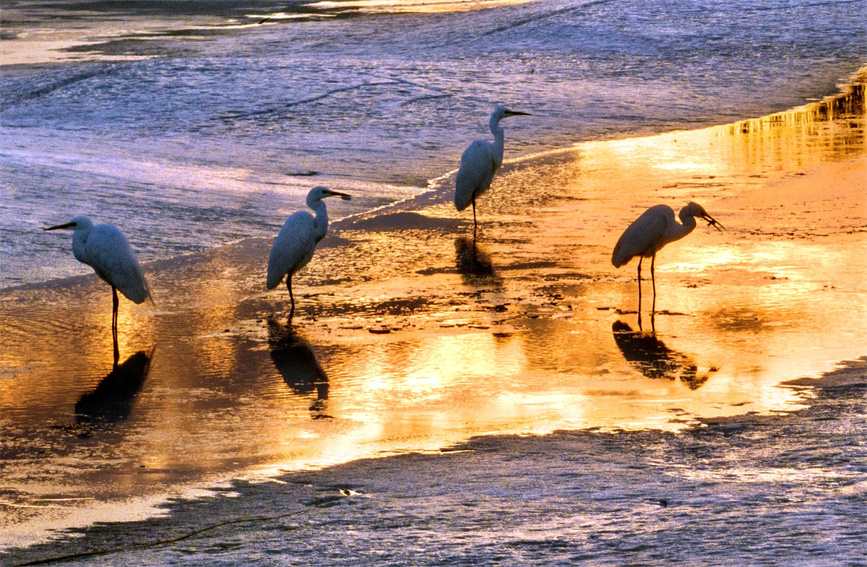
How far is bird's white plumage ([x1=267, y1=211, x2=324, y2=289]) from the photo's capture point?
8438mm

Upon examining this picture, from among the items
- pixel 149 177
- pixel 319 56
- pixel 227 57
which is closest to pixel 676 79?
pixel 319 56

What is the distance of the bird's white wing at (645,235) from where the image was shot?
829 centimetres

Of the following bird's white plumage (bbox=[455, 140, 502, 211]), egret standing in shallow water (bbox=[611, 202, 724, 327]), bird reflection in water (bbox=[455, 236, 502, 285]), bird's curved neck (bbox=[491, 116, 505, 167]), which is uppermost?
bird's curved neck (bbox=[491, 116, 505, 167])

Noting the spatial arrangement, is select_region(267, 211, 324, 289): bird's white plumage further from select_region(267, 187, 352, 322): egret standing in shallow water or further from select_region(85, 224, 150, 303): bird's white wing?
select_region(85, 224, 150, 303): bird's white wing

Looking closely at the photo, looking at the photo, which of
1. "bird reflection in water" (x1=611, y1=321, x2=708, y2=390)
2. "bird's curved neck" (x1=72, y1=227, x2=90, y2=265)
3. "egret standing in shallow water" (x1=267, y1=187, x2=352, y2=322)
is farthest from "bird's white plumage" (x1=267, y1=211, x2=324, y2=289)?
"bird reflection in water" (x1=611, y1=321, x2=708, y2=390)

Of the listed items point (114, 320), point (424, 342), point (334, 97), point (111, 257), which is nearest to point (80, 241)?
point (111, 257)

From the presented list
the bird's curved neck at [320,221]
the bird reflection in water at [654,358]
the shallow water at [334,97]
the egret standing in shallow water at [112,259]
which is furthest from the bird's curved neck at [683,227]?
the shallow water at [334,97]

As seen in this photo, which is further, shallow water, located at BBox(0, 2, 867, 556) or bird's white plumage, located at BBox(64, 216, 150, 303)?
bird's white plumage, located at BBox(64, 216, 150, 303)

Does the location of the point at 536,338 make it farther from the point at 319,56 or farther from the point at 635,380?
the point at 319,56

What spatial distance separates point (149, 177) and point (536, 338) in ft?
22.6

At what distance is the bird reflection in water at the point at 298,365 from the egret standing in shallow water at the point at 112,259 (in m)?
0.90

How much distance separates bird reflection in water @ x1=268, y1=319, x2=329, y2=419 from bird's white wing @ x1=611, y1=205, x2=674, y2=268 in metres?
2.39

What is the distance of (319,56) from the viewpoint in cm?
2242

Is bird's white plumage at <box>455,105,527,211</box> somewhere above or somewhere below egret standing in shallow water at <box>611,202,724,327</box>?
above
